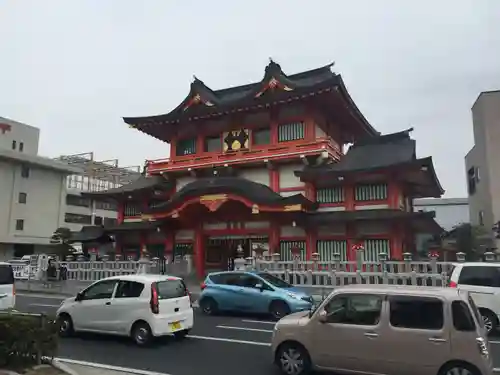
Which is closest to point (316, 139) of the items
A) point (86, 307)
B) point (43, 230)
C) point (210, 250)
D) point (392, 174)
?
point (392, 174)

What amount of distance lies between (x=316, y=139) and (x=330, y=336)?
57.9 feet

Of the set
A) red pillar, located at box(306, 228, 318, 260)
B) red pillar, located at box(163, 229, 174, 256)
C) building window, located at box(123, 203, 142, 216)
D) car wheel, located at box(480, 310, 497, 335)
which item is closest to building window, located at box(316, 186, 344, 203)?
red pillar, located at box(306, 228, 318, 260)

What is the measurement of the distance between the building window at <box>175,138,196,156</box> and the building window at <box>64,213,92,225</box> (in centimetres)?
3634

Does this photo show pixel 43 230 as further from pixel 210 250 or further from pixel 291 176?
pixel 291 176

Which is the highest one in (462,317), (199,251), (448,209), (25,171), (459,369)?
(25,171)

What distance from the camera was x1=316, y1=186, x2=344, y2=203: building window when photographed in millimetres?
23359

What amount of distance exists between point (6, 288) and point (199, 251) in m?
13.5

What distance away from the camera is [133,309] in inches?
400

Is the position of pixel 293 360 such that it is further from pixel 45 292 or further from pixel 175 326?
pixel 45 292

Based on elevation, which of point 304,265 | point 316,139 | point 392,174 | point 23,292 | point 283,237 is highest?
point 316,139

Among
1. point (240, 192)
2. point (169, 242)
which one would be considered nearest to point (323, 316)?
point (240, 192)

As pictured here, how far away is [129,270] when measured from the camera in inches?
929

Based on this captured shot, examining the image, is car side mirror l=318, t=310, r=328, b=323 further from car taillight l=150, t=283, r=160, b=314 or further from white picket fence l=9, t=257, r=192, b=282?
white picket fence l=9, t=257, r=192, b=282

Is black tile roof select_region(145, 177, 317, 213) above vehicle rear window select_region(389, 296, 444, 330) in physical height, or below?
above
